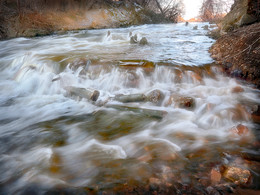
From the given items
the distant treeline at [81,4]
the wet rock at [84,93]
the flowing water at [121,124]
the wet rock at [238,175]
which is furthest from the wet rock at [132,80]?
the distant treeline at [81,4]

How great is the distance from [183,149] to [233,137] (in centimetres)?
84

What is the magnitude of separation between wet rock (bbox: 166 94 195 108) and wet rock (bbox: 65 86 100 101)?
1.64 meters

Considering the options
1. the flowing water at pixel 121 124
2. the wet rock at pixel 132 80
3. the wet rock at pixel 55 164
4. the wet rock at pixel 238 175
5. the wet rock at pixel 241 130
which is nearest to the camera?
the wet rock at pixel 238 175

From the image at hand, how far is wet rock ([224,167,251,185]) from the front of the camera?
1.97m

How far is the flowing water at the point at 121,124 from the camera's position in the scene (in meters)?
2.27

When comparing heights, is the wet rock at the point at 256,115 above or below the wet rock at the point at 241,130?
above

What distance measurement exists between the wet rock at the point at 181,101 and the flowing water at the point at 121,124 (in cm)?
2

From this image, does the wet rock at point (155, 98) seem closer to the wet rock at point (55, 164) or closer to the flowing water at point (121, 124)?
the flowing water at point (121, 124)

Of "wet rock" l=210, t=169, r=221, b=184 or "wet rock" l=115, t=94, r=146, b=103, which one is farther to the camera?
"wet rock" l=115, t=94, r=146, b=103

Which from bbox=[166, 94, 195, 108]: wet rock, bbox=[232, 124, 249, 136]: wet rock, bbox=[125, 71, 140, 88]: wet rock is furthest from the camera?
bbox=[125, 71, 140, 88]: wet rock

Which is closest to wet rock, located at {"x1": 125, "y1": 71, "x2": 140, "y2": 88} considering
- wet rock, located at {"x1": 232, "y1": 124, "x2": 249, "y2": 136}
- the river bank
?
wet rock, located at {"x1": 232, "y1": 124, "x2": 249, "y2": 136}

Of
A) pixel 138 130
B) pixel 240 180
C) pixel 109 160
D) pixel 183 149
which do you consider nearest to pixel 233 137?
pixel 183 149

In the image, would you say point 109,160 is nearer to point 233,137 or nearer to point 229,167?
point 229,167

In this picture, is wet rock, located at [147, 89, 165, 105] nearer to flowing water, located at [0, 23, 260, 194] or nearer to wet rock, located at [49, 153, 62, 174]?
flowing water, located at [0, 23, 260, 194]
